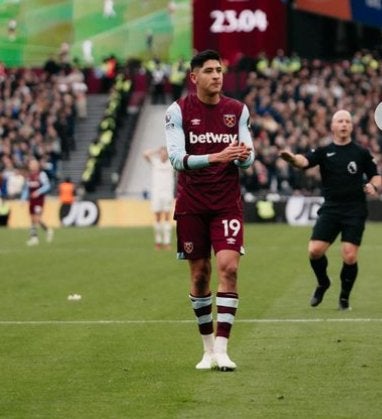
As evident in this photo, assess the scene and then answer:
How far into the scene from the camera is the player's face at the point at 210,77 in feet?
41.0

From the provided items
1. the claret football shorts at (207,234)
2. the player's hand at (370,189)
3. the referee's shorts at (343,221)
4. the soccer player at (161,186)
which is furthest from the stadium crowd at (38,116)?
the claret football shorts at (207,234)

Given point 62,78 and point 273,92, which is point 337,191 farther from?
point 62,78

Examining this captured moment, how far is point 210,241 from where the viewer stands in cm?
1280

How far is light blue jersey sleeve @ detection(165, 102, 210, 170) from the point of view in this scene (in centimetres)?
1238

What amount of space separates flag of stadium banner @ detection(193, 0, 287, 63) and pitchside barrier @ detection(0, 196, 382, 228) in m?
11.2

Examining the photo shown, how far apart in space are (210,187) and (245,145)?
1.68 ft

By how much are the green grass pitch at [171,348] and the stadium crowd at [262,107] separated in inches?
827

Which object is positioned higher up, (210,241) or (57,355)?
(210,241)

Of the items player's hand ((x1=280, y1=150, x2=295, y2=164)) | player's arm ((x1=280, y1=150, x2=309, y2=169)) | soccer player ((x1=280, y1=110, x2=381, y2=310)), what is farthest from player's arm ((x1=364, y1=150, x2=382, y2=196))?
player's hand ((x1=280, y1=150, x2=295, y2=164))

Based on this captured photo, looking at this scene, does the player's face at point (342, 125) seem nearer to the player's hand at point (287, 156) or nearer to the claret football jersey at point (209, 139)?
the player's hand at point (287, 156)

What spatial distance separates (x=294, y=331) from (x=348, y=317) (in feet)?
5.02

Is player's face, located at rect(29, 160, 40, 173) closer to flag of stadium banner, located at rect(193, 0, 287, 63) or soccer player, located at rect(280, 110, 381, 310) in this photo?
soccer player, located at rect(280, 110, 381, 310)

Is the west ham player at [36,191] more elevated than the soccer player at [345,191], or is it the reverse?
the soccer player at [345,191]

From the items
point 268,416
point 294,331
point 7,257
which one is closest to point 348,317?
point 294,331
